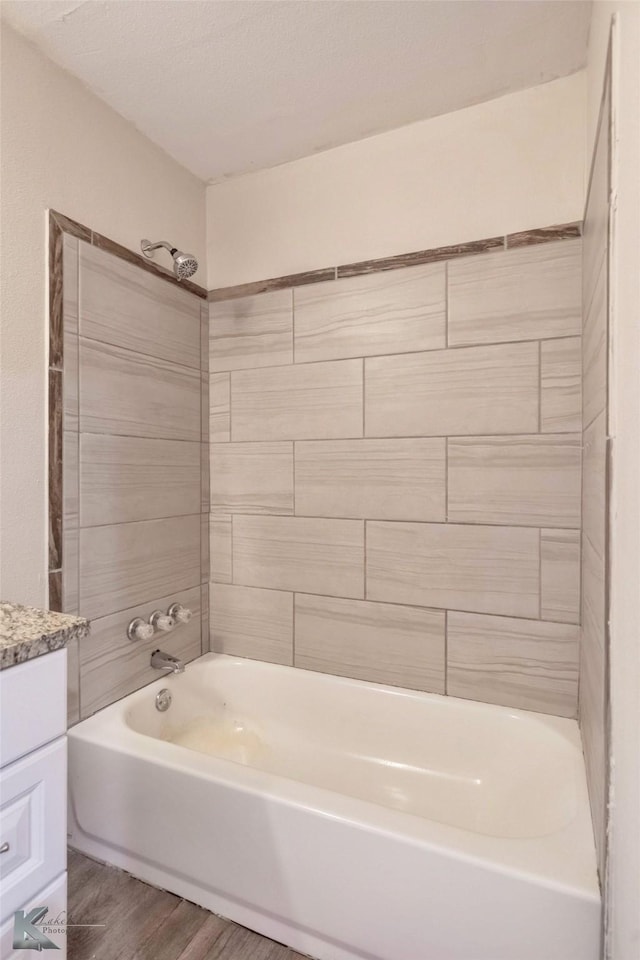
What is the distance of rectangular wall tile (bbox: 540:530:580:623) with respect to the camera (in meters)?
1.58

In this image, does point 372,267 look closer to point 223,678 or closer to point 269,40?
point 269,40

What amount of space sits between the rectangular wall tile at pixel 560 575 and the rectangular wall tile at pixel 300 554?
24.7 inches

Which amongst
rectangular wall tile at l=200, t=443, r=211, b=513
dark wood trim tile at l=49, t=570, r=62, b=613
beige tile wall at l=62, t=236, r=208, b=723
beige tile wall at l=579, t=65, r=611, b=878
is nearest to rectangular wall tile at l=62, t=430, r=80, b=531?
beige tile wall at l=62, t=236, r=208, b=723

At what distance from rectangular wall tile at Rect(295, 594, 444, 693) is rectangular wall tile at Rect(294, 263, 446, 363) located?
96 centimetres

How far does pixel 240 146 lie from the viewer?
1.91 m

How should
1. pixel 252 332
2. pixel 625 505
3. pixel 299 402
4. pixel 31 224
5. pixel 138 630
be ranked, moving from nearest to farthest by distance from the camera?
1. pixel 625 505
2. pixel 31 224
3. pixel 138 630
4. pixel 299 402
5. pixel 252 332

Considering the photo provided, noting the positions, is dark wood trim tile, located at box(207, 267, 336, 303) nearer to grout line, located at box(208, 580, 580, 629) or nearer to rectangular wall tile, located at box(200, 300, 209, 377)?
rectangular wall tile, located at box(200, 300, 209, 377)

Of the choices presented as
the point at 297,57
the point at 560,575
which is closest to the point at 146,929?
the point at 560,575

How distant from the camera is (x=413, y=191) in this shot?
70.5 inches

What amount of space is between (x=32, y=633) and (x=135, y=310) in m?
1.27

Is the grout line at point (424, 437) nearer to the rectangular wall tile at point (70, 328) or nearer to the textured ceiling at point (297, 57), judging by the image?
the rectangular wall tile at point (70, 328)

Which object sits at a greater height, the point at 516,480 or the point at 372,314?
the point at 372,314

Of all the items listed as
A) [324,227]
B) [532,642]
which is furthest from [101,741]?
[324,227]

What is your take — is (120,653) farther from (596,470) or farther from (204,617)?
(596,470)
